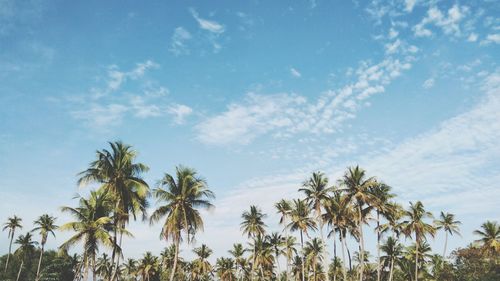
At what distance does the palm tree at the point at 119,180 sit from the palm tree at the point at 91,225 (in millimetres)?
799

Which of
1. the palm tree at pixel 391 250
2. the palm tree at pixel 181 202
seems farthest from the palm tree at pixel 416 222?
the palm tree at pixel 181 202

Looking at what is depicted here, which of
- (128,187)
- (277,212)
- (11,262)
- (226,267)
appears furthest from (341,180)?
(11,262)

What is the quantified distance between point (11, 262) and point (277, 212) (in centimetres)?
6467

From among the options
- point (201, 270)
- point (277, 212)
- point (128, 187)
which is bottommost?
point (201, 270)

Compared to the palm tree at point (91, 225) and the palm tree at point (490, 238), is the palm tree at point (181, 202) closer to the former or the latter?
the palm tree at point (91, 225)

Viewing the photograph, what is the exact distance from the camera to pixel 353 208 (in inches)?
1857

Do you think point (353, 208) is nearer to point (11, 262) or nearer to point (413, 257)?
point (413, 257)

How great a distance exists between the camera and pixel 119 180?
2931 centimetres

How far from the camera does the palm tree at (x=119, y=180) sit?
28.9 metres

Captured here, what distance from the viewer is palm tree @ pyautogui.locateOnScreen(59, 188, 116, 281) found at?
26203 millimetres

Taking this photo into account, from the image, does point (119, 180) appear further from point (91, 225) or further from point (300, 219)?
point (300, 219)

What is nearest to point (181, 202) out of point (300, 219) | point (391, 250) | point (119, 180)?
point (119, 180)

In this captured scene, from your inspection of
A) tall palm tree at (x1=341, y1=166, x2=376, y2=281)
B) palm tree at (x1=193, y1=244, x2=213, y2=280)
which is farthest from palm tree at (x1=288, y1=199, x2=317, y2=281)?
palm tree at (x1=193, y1=244, x2=213, y2=280)

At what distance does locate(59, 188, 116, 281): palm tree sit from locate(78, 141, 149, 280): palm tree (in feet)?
2.62
